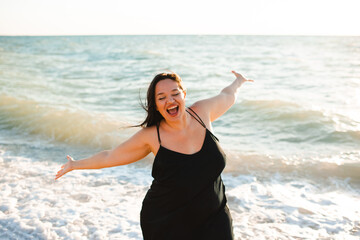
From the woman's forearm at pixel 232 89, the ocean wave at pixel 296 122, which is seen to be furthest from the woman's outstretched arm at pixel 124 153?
the ocean wave at pixel 296 122

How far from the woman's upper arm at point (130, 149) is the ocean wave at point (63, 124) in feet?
18.1

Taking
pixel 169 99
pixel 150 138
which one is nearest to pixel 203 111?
pixel 169 99

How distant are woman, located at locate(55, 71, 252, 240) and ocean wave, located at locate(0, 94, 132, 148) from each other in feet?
18.4

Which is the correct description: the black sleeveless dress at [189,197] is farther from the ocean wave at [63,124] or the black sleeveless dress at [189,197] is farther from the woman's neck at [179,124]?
the ocean wave at [63,124]

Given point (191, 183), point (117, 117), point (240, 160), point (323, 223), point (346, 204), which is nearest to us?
point (191, 183)

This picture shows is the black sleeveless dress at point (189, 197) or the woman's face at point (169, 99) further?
the woman's face at point (169, 99)

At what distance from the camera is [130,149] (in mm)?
3023

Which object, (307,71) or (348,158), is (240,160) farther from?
(307,71)

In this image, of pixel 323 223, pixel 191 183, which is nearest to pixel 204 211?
pixel 191 183

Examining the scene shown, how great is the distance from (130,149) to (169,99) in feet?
1.76

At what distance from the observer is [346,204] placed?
17.3 ft

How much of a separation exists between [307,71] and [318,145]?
12162mm

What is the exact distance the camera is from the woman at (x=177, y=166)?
2.79 metres

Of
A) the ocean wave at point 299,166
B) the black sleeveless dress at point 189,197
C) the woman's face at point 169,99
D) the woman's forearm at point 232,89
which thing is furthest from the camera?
the ocean wave at point 299,166
